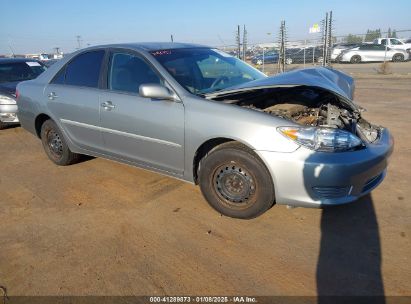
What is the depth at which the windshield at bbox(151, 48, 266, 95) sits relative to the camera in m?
3.80

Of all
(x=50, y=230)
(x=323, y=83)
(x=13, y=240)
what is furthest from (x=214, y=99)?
(x=13, y=240)

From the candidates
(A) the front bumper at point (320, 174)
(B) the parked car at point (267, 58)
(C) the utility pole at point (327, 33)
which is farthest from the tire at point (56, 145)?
(B) the parked car at point (267, 58)

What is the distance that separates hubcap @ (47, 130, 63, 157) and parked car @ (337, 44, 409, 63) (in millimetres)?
23355

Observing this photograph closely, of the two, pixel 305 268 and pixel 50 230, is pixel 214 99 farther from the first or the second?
pixel 50 230

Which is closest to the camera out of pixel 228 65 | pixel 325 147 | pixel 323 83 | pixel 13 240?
pixel 325 147

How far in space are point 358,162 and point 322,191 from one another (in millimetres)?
376

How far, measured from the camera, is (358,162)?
2.95m

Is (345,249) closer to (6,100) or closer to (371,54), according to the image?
(6,100)

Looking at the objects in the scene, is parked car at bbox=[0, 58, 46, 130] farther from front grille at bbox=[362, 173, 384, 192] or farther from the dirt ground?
front grille at bbox=[362, 173, 384, 192]

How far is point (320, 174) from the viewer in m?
2.90

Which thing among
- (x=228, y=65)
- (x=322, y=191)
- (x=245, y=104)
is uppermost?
(x=228, y=65)

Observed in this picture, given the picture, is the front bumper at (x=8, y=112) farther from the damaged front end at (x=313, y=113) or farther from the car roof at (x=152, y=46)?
the damaged front end at (x=313, y=113)

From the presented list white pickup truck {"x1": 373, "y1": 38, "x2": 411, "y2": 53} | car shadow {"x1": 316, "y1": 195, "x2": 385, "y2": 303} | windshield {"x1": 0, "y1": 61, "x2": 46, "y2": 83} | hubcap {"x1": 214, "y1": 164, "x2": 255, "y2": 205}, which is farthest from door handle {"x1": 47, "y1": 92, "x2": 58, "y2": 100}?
white pickup truck {"x1": 373, "y1": 38, "x2": 411, "y2": 53}

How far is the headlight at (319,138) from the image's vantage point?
294 cm
